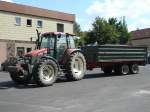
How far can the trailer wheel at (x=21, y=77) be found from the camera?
1840 cm

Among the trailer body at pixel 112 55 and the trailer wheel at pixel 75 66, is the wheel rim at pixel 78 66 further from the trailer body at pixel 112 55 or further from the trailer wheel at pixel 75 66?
the trailer body at pixel 112 55

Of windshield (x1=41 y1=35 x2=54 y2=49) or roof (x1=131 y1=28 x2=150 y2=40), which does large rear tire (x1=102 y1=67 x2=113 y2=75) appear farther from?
roof (x1=131 y1=28 x2=150 y2=40)

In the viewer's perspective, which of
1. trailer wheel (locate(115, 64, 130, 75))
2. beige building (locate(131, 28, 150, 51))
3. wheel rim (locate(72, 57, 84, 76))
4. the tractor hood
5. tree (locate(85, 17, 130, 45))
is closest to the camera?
the tractor hood

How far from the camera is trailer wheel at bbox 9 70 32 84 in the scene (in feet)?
60.4

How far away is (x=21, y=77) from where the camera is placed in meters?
19.4

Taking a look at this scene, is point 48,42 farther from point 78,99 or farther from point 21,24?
point 21,24

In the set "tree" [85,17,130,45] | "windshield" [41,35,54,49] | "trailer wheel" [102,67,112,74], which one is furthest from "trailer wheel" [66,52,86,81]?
"tree" [85,17,130,45]

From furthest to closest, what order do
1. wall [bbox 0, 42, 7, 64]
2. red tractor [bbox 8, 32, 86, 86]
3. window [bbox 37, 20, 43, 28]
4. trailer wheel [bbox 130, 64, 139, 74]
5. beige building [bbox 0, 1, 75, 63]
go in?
window [bbox 37, 20, 43, 28] < beige building [bbox 0, 1, 75, 63] < wall [bbox 0, 42, 7, 64] < trailer wheel [bbox 130, 64, 139, 74] < red tractor [bbox 8, 32, 86, 86]

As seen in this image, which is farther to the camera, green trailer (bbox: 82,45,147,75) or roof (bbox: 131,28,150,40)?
roof (bbox: 131,28,150,40)

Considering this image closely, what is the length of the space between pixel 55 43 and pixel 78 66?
77.0 inches

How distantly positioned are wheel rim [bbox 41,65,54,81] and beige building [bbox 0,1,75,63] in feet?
54.6

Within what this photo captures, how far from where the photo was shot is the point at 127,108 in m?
11.6

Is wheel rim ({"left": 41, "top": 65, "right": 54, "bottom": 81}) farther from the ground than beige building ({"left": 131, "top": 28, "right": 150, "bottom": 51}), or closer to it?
closer to it

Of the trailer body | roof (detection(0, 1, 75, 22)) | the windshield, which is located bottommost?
the trailer body
